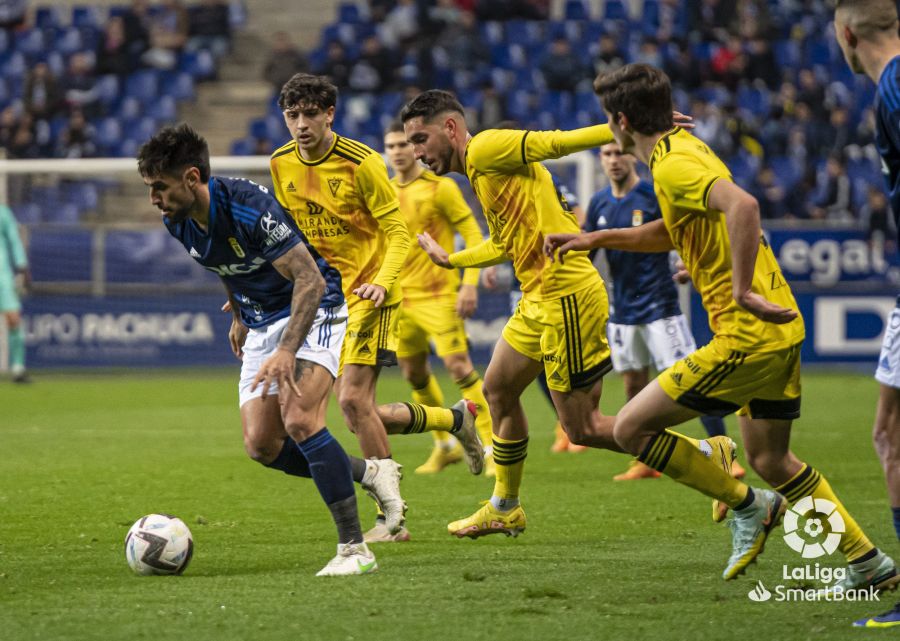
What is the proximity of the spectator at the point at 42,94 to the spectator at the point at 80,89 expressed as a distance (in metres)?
0.17

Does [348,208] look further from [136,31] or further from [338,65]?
[136,31]

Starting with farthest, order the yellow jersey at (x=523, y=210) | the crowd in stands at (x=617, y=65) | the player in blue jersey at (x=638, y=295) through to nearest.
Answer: the crowd in stands at (x=617, y=65) < the player in blue jersey at (x=638, y=295) < the yellow jersey at (x=523, y=210)

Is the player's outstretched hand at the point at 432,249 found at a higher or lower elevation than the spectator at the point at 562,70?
higher

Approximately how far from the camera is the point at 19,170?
732 inches

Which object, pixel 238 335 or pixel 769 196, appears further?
pixel 769 196

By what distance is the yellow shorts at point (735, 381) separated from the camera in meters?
5.36

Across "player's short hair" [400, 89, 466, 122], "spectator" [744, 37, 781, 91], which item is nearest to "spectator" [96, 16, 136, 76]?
"spectator" [744, 37, 781, 91]

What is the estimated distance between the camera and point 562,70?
2281cm

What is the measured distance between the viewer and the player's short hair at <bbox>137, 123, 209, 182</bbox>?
558 centimetres

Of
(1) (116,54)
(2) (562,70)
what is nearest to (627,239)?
(2) (562,70)

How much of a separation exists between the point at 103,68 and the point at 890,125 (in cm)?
2222

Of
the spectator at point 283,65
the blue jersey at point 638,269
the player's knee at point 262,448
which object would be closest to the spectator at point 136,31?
the spectator at point 283,65

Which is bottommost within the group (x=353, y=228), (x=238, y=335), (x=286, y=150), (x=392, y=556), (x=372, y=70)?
(x=372, y=70)

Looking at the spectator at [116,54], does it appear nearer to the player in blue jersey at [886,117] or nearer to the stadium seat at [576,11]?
the stadium seat at [576,11]
